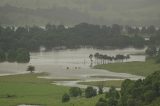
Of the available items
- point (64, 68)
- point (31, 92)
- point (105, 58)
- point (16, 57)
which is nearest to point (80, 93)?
point (31, 92)

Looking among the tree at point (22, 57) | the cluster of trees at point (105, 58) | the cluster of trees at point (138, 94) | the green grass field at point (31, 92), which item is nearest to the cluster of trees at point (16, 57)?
the tree at point (22, 57)

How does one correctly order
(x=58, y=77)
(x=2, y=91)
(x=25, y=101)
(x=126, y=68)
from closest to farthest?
(x=25, y=101) < (x=2, y=91) < (x=58, y=77) < (x=126, y=68)

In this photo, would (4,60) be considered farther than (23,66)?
Yes

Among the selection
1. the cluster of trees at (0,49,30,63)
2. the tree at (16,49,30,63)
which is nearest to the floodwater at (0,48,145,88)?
the tree at (16,49,30,63)

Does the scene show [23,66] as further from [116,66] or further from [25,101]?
[25,101]

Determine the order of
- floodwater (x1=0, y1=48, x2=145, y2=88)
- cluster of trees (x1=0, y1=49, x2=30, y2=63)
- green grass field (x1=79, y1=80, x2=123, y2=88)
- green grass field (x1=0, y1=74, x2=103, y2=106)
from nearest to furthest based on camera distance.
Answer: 1. green grass field (x1=0, y1=74, x2=103, y2=106)
2. green grass field (x1=79, y1=80, x2=123, y2=88)
3. floodwater (x1=0, y1=48, x2=145, y2=88)
4. cluster of trees (x1=0, y1=49, x2=30, y2=63)

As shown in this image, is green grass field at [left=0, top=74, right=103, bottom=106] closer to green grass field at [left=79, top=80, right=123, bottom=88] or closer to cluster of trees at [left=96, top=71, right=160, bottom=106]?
cluster of trees at [left=96, top=71, right=160, bottom=106]

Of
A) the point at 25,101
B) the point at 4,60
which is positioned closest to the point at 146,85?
the point at 25,101
